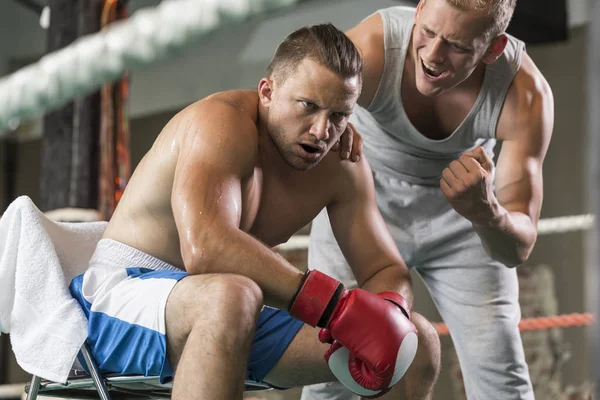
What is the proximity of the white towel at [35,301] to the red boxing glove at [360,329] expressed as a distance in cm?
39

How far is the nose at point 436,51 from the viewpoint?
1669 millimetres

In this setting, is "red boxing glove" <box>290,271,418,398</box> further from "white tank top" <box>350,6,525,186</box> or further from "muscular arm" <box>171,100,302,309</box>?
"white tank top" <box>350,6,525,186</box>

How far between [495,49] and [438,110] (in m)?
0.20

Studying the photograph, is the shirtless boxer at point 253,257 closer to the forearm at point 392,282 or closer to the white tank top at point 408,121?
the forearm at point 392,282

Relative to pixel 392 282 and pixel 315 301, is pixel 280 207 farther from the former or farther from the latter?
pixel 315 301

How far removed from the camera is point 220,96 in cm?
152

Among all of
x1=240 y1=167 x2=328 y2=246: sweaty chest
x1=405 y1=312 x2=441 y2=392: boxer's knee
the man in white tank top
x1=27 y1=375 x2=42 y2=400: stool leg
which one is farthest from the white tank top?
x1=27 y1=375 x2=42 y2=400: stool leg

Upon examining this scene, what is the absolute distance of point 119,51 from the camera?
1552 millimetres

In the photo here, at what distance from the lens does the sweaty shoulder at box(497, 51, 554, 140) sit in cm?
184

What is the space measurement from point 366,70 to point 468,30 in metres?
0.25

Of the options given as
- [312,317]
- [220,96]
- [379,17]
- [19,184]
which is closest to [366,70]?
[379,17]

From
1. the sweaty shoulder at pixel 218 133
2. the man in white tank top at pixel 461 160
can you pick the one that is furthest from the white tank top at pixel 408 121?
the sweaty shoulder at pixel 218 133

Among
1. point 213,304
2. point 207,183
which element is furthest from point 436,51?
point 213,304

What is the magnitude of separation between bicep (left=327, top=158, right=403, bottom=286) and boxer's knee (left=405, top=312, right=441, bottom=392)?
184mm
